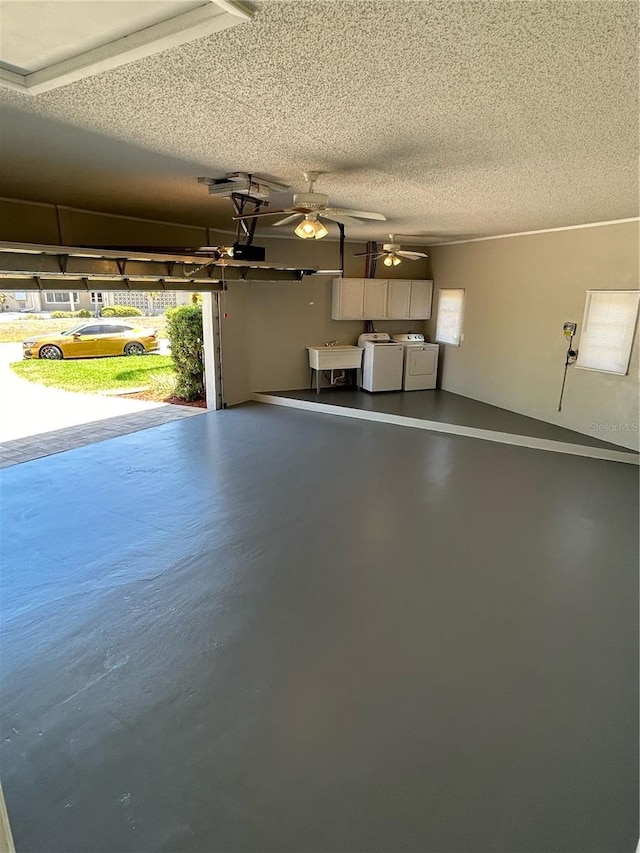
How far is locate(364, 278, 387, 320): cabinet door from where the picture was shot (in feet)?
26.1

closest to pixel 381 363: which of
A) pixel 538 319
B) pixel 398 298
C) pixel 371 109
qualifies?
pixel 398 298

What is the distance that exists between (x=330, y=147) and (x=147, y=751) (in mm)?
3191

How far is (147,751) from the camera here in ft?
6.12

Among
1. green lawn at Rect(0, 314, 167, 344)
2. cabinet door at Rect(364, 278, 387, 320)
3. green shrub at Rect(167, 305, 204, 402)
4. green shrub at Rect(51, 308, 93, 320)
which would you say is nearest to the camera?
green shrub at Rect(167, 305, 204, 402)

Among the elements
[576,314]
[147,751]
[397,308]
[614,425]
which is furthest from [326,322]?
[147,751]

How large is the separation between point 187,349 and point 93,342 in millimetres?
3321

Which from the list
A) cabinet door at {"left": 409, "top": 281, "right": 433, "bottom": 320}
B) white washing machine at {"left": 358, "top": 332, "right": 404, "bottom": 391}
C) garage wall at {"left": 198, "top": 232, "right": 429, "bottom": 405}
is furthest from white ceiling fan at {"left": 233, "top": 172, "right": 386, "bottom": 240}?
cabinet door at {"left": 409, "top": 281, "right": 433, "bottom": 320}

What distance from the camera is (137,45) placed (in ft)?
4.81

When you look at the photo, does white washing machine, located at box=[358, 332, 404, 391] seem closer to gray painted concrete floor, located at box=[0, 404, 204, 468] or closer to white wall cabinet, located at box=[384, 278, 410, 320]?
white wall cabinet, located at box=[384, 278, 410, 320]

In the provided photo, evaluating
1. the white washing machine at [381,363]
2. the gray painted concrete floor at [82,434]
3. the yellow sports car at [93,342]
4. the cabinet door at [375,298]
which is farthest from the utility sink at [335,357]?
the yellow sports car at [93,342]

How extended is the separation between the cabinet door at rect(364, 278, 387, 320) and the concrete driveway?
12.9 feet

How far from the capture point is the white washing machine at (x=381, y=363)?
7777 mm

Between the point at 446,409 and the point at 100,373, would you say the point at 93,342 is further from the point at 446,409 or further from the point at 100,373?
the point at 446,409

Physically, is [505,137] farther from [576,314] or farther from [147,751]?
[576,314]
